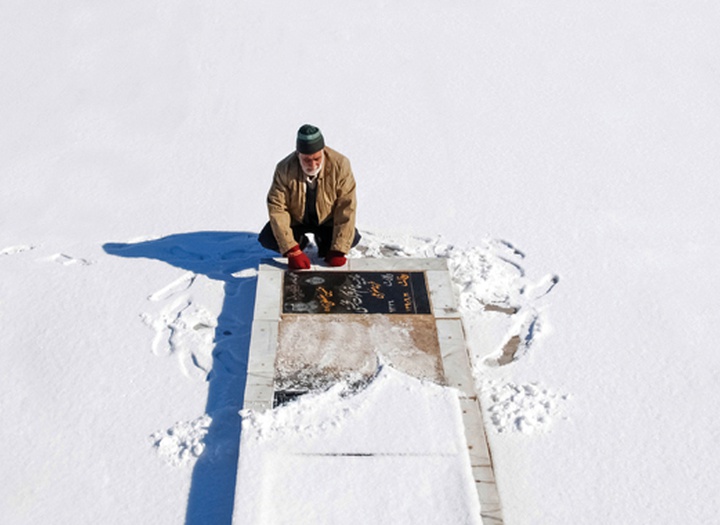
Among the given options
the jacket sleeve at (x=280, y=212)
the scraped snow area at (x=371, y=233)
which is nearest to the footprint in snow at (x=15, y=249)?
the scraped snow area at (x=371, y=233)

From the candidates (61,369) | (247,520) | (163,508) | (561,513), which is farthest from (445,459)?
(61,369)

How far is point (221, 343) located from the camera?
441 cm

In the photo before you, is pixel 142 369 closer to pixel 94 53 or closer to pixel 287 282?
pixel 287 282

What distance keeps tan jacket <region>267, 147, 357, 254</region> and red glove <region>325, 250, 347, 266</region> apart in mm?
31

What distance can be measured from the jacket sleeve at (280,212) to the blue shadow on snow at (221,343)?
42 cm

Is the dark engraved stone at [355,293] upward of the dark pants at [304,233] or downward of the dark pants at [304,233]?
downward

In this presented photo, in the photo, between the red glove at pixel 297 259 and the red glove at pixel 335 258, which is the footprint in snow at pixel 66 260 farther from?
the red glove at pixel 335 258

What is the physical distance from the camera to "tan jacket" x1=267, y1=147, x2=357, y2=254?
4535 mm

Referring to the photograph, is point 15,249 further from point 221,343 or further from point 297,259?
point 297,259

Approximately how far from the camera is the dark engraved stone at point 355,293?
14.6 feet

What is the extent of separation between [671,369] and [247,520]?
2419mm

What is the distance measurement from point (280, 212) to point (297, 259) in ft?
0.97

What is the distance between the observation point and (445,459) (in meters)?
3.53

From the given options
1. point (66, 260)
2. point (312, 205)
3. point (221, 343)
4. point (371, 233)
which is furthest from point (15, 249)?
point (371, 233)
